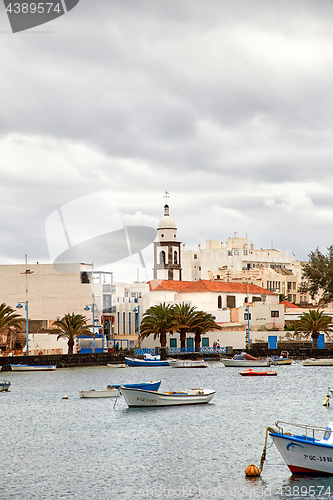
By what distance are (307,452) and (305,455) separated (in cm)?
16

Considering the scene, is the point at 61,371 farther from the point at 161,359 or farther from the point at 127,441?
the point at 127,441

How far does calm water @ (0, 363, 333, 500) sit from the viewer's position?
21.2 m

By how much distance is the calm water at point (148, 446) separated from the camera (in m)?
21.2

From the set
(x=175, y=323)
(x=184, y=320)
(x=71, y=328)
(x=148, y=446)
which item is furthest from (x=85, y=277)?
(x=148, y=446)

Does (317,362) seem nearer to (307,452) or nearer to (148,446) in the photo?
(148,446)

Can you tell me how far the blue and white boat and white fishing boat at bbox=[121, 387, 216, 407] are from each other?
114ft

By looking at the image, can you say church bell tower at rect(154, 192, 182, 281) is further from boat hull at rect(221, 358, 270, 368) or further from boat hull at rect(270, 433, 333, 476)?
boat hull at rect(270, 433, 333, 476)

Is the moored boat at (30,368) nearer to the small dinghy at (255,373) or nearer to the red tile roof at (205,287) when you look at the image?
the small dinghy at (255,373)

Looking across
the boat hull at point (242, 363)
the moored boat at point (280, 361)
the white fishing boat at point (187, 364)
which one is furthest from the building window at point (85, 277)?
the moored boat at point (280, 361)

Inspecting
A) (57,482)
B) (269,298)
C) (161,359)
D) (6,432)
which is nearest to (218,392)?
(6,432)

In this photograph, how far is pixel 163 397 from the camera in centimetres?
3756

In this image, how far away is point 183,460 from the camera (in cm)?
2525

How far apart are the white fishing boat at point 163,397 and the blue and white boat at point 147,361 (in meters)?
34.7

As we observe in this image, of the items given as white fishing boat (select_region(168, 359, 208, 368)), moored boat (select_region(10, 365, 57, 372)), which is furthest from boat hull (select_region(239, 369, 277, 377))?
moored boat (select_region(10, 365, 57, 372))
